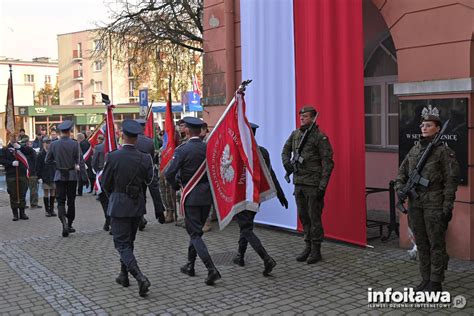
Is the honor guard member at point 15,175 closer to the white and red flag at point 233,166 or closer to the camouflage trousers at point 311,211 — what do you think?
the white and red flag at point 233,166

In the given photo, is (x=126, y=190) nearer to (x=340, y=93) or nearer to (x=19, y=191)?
(x=340, y=93)

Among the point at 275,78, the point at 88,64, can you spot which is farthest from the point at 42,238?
the point at 88,64

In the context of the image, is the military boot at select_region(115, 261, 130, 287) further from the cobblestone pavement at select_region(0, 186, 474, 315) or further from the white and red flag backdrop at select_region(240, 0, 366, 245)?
the white and red flag backdrop at select_region(240, 0, 366, 245)

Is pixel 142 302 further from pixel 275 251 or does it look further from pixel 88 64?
pixel 88 64

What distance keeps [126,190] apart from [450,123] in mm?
4055

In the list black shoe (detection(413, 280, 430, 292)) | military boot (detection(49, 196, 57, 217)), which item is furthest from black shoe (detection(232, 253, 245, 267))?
military boot (detection(49, 196, 57, 217))

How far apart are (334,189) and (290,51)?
2338 mm

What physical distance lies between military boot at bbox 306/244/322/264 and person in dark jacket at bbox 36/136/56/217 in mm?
7185

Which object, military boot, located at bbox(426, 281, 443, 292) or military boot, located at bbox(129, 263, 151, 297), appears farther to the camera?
military boot, located at bbox(129, 263, 151, 297)

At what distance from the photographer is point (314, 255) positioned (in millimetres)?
6965

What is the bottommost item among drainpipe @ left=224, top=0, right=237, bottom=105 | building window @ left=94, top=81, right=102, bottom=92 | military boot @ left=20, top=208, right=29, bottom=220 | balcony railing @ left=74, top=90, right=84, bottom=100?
military boot @ left=20, top=208, right=29, bottom=220

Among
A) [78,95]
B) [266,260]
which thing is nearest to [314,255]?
[266,260]

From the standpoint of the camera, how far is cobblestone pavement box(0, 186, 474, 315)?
544cm

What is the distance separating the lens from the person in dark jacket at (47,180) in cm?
1210
